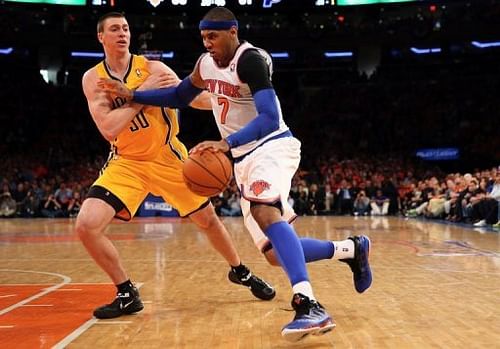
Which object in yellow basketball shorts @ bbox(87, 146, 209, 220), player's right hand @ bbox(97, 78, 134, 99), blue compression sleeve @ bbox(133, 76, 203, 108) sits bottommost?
yellow basketball shorts @ bbox(87, 146, 209, 220)

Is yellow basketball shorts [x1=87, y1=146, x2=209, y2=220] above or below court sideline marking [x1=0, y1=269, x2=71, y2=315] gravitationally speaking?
above

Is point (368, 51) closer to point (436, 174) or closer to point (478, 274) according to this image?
point (436, 174)

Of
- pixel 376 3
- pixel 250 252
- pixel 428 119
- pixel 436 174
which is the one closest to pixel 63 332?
pixel 250 252

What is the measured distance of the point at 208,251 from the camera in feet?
29.4

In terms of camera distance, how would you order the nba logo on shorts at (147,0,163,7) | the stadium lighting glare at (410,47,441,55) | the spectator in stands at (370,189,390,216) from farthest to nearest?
1. the stadium lighting glare at (410,47,441,55)
2. the nba logo on shorts at (147,0,163,7)
3. the spectator in stands at (370,189,390,216)

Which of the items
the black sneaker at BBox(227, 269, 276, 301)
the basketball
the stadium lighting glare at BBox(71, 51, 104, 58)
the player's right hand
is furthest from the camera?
the stadium lighting glare at BBox(71, 51, 104, 58)

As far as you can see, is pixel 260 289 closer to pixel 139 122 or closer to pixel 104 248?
pixel 104 248

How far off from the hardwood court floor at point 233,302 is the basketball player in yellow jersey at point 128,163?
1.38 ft

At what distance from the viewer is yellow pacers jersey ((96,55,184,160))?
4.73 m

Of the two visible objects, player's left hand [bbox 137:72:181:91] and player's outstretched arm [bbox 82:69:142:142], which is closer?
player's outstretched arm [bbox 82:69:142:142]

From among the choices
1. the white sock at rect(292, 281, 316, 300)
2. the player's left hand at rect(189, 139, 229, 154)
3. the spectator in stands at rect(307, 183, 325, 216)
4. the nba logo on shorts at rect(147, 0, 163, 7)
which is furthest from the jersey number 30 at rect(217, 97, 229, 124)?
the nba logo on shorts at rect(147, 0, 163, 7)

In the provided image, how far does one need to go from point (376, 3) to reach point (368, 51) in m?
3.89

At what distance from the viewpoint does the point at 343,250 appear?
4309 mm

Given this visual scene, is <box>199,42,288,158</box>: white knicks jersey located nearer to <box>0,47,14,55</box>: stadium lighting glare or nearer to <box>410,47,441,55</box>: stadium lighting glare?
<box>410,47,441,55</box>: stadium lighting glare
